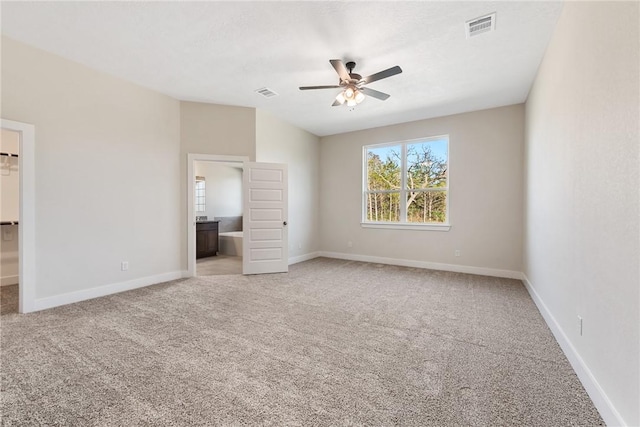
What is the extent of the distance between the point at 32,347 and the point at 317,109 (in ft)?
15.5

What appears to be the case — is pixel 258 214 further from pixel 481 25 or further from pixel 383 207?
pixel 481 25

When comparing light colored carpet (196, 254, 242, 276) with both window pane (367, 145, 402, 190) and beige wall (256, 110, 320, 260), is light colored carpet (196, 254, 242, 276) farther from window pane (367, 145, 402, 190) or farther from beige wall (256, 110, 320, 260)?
window pane (367, 145, 402, 190)

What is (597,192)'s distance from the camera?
1.77m

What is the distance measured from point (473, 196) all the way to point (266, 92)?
4.07m

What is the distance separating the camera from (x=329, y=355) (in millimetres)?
2264

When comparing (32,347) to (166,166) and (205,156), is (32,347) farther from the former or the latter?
(205,156)

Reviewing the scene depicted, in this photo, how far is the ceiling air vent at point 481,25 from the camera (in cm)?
261

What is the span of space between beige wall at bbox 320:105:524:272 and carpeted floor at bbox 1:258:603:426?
147 cm

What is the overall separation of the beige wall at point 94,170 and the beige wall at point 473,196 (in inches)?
156

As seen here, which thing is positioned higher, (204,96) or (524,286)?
(204,96)

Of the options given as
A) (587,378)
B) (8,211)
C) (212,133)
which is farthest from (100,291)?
(587,378)

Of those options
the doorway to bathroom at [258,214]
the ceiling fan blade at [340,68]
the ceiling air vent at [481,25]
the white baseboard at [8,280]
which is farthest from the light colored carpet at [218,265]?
the ceiling air vent at [481,25]

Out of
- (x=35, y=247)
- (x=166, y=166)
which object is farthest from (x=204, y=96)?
(x=35, y=247)

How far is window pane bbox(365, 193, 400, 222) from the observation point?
600cm
